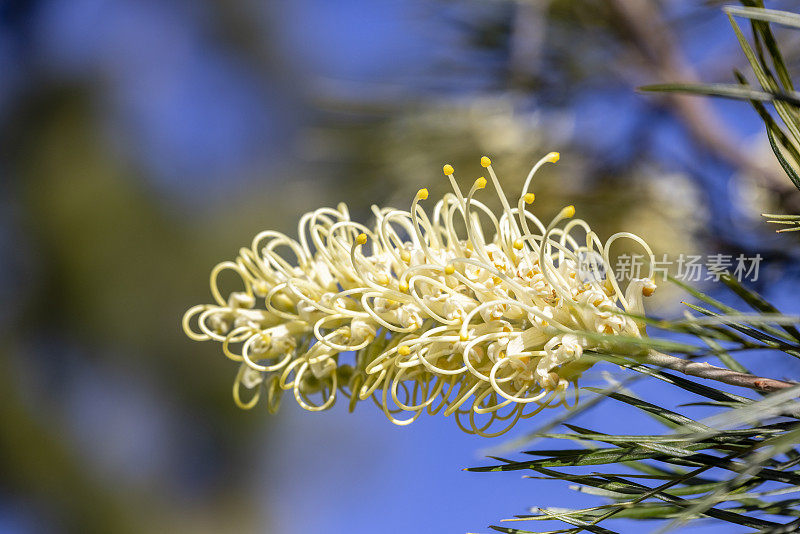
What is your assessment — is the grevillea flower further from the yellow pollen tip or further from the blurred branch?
the blurred branch

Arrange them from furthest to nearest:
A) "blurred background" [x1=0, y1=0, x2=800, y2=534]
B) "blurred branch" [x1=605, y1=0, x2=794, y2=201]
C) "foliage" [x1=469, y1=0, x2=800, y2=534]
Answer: "blurred background" [x1=0, y1=0, x2=800, y2=534], "blurred branch" [x1=605, y1=0, x2=794, y2=201], "foliage" [x1=469, y1=0, x2=800, y2=534]

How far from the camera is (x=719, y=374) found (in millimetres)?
295

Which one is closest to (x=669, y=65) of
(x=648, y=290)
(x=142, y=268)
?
(x=648, y=290)

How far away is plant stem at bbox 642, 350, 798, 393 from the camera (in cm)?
29

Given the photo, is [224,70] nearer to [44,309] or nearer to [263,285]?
[44,309]

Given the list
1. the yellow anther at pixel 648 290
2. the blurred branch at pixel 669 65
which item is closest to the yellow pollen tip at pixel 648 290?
the yellow anther at pixel 648 290

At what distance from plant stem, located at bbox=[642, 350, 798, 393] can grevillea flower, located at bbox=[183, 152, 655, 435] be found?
25 mm

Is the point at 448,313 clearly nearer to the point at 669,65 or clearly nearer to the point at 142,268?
the point at 669,65

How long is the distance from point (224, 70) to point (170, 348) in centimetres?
178

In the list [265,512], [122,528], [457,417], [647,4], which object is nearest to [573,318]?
[457,417]

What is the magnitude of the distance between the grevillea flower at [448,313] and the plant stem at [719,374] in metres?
0.03

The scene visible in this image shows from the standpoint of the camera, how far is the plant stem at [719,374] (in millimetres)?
290

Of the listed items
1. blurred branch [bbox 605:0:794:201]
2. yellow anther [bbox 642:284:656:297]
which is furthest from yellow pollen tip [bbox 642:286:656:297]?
blurred branch [bbox 605:0:794:201]

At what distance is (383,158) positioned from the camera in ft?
3.31
